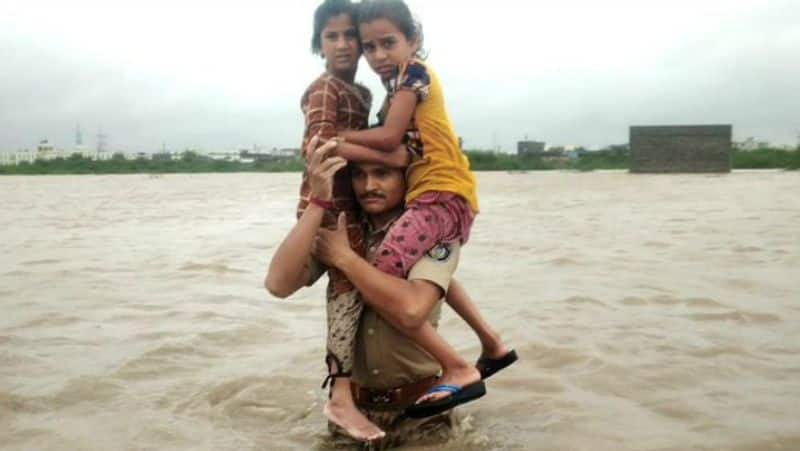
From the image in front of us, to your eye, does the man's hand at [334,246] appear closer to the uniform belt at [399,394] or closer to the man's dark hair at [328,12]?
the uniform belt at [399,394]

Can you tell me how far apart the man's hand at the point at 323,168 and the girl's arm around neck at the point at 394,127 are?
0.11 m

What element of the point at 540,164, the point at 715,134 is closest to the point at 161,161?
the point at 540,164

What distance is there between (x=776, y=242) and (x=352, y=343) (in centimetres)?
627

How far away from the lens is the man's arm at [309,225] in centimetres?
312

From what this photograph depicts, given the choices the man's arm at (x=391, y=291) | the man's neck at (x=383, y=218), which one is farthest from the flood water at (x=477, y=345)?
the man's neck at (x=383, y=218)

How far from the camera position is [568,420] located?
11.7ft

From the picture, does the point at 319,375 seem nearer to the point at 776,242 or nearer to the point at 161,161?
the point at 776,242

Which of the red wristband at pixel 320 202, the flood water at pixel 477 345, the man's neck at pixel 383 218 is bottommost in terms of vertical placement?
the flood water at pixel 477 345

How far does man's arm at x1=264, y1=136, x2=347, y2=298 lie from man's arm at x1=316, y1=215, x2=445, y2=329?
0.11 m

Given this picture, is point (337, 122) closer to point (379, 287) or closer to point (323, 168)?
point (323, 168)

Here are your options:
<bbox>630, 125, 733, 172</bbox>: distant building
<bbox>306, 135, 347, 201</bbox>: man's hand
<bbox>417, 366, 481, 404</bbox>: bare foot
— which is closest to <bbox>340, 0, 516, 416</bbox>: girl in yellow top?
<bbox>417, 366, 481, 404</bbox>: bare foot

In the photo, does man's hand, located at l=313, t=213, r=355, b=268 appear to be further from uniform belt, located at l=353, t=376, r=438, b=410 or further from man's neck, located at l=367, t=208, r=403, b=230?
uniform belt, located at l=353, t=376, r=438, b=410

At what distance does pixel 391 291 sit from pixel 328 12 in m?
0.99

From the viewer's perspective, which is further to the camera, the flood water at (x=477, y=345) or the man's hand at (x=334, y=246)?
the flood water at (x=477, y=345)
